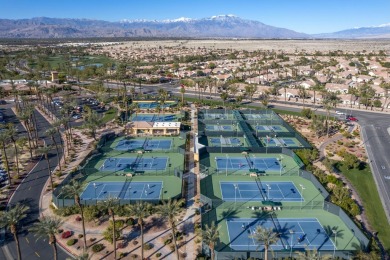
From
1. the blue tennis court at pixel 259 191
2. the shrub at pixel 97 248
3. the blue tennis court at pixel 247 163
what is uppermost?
the blue tennis court at pixel 247 163

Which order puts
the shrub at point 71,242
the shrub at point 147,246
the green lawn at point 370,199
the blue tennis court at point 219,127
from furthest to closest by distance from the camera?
1. the blue tennis court at point 219,127
2. the green lawn at point 370,199
3. the shrub at point 71,242
4. the shrub at point 147,246

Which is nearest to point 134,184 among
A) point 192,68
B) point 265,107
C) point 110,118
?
point 110,118

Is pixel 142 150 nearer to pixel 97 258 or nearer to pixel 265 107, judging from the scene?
pixel 97 258

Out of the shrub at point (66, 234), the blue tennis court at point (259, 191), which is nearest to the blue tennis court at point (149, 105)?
the blue tennis court at point (259, 191)

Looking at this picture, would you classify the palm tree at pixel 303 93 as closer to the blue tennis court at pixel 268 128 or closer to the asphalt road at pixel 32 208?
the blue tennis court at pixel 268 128

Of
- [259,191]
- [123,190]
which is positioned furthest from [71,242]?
→ [259,191]

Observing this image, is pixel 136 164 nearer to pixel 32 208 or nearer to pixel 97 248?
pixel 32 208

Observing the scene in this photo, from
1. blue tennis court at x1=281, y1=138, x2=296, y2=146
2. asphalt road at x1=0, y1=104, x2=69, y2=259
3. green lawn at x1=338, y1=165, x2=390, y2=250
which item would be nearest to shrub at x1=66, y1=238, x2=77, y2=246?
asphalt road at x1=0, y1=104, x2=69, y2=259
